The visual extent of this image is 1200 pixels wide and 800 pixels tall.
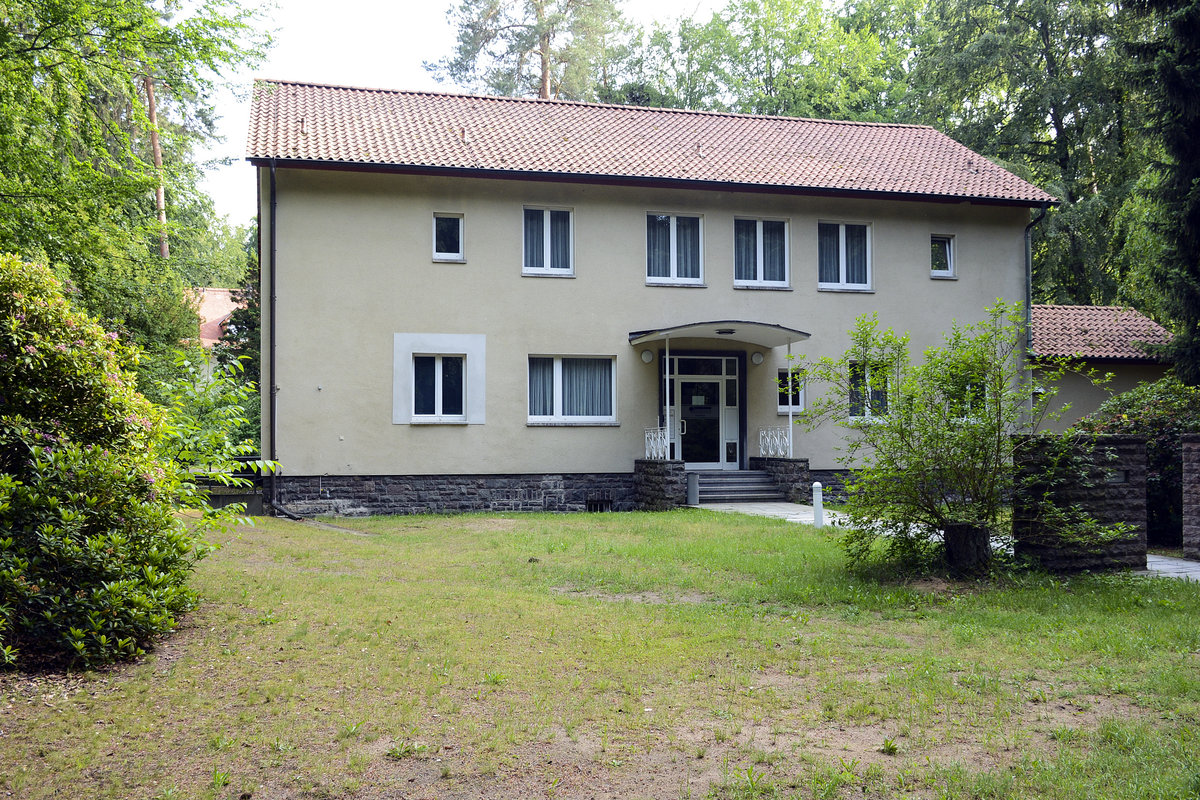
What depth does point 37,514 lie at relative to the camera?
598 centimetres

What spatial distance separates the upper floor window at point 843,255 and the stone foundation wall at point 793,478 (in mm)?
4173

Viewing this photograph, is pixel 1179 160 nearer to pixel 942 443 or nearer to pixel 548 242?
pixel 942 443

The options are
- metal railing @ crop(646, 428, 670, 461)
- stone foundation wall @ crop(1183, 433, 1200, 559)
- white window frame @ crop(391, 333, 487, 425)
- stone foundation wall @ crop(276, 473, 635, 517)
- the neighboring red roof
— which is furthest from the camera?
the neighboring red roof

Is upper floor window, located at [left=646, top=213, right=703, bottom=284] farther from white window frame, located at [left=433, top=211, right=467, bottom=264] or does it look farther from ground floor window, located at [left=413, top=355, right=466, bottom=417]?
ground floor window, located at [left=413, top=355, right=466, bottom=417]

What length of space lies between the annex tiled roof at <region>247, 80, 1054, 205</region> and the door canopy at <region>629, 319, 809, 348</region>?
3183 mm

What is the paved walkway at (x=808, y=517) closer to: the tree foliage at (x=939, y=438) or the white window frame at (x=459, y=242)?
the tree foliage at (x=939, y=438)

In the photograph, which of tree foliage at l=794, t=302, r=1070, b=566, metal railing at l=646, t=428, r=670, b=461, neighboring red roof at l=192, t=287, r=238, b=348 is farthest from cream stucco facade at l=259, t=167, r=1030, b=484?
neighboring red roof at l=192, t=287, r=238, b=348

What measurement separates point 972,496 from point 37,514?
25.6 ft

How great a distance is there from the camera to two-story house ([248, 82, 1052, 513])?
1803 cm

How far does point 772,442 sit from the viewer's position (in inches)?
781

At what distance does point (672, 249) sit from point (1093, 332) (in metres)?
11.7

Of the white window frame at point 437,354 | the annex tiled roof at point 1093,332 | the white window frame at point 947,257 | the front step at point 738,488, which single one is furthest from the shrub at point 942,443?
the annex tiled roof at point 1093,332

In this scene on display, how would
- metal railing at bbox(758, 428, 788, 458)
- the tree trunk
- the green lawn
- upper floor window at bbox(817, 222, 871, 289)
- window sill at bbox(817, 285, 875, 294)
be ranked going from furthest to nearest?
upper floor window at bbox(817, 222, 871, 289) → window sill at bbox(817, 285, 875, 294) → metal railing at bbox(758, 428, 788, 458) → the tree trunk → the green lawn

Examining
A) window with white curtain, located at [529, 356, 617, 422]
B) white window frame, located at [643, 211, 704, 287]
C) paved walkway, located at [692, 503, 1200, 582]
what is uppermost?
white window frame, located at [643, 211, 704, 287]
